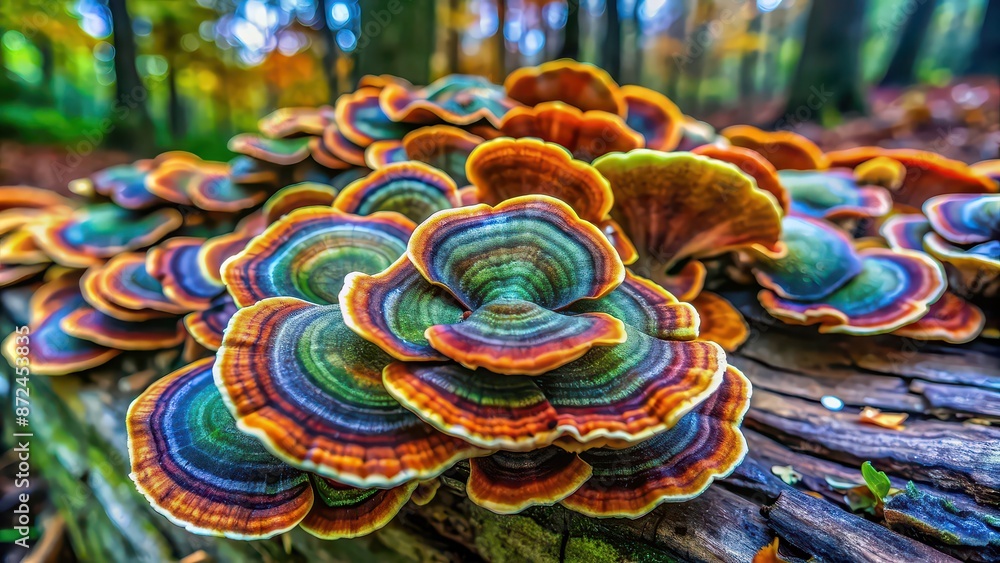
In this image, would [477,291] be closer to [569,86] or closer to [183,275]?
[183,275]

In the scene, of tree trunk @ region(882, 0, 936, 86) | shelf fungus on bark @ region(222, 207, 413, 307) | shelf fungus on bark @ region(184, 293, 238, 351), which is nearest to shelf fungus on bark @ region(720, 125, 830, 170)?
shelf fungus on bark @ region(222, 207, 413, 307)

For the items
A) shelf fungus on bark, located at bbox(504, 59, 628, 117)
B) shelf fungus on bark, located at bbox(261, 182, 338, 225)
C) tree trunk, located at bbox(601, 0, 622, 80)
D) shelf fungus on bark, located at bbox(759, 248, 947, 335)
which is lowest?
shelf fungus on bark, located at bbox(759, 248, 947, 335)

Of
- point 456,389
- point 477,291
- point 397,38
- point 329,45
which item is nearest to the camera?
point 456,389

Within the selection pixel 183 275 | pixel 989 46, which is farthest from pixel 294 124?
pixel 989 46

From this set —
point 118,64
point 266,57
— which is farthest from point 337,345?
point 266,57

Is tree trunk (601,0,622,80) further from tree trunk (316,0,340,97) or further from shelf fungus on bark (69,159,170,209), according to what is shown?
shelf fungus on bark (69,159,170,209)

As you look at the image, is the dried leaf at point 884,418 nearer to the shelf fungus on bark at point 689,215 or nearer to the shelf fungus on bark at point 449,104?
the shelf fungus on bark at point 689,215
